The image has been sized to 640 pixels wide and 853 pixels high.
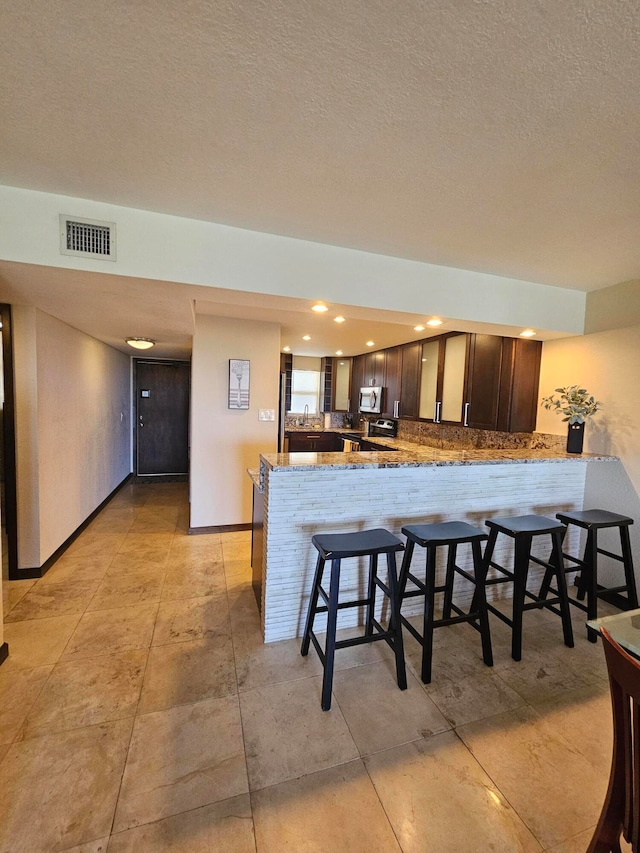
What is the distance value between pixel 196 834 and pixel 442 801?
879 mm

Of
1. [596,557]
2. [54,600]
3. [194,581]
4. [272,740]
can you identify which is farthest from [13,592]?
[596,557]

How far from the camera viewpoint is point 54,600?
2.51 metres

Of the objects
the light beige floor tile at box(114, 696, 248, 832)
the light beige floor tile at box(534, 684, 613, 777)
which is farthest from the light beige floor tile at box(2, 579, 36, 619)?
the light beige floor tile at box(534, 684, 613, 777)

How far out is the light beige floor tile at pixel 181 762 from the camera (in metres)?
1.28

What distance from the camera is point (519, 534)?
2.16 metres

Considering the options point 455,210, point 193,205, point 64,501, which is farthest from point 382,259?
point 64,501

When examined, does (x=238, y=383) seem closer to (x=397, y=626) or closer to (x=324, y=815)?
(x=397, y=626)

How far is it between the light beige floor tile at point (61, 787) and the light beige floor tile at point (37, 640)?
1.85 feet

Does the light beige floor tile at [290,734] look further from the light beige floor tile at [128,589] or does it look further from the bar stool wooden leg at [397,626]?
the light beige floor tile at [128,589]

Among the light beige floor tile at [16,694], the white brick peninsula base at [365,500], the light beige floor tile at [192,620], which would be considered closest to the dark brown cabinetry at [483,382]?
the white brick peninsula base at [365,500]

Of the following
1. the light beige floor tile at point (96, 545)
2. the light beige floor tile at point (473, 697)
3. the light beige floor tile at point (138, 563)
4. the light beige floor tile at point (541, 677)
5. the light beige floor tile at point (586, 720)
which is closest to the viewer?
the light beige floor tile at point (586, 720)

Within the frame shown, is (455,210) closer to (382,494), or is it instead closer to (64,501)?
(382,494)

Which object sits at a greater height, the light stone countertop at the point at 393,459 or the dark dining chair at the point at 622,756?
the light stone countertop at the point at 393,459

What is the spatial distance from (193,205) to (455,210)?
1.31m
